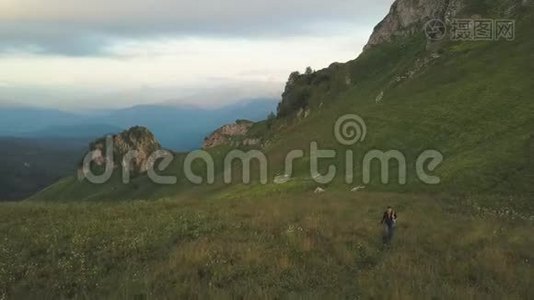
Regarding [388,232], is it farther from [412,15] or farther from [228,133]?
[228,133]

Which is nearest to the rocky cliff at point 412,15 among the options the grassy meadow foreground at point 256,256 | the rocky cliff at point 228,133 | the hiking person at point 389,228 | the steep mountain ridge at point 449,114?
the steep mountain ridge at point 449,114

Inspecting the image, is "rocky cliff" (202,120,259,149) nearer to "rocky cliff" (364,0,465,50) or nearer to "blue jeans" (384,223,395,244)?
"rocky cliff" (364,0,465,50)

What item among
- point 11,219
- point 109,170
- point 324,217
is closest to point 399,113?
point 324,217
